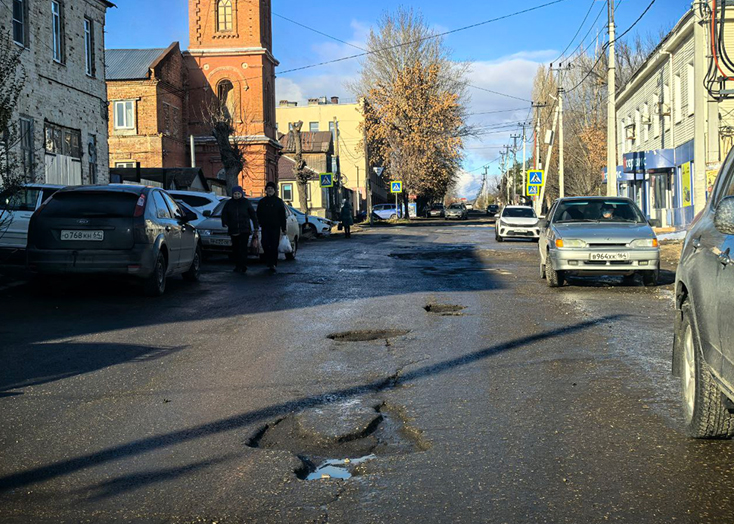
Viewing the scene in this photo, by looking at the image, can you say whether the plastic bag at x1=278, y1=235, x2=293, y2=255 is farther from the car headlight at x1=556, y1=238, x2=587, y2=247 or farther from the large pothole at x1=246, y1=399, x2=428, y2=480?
the large pothole at x1=246, y1=399, x2=428, y2=480

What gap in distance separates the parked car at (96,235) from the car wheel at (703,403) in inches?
336

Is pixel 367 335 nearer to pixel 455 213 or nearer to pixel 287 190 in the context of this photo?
pixel 287 190

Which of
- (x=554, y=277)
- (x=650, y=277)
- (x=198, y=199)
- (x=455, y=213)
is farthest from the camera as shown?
(x=455, y=213)

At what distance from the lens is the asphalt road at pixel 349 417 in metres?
3.91

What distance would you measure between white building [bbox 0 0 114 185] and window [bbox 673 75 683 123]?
21.6 m

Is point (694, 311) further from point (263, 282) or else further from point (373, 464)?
point (263, 282)

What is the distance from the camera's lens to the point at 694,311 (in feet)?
15.6

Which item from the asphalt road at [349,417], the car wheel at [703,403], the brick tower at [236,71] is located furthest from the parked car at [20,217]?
the brick tower at [236,71]

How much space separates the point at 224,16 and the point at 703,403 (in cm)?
5139

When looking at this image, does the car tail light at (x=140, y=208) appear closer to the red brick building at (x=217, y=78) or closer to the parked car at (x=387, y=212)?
the red brick building at (x=217, y=78)

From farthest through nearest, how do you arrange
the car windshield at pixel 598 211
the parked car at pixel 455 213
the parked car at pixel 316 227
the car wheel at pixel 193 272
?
the parked car at pixel 455 213
the parked car at pixel 316 227
the car wheel at pixel 193 272
the car windshield at pixel 598 211

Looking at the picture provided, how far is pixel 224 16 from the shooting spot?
52.1 metres

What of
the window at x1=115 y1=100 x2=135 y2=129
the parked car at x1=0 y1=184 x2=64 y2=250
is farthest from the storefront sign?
the window at x1=115 y1=100 x2=135 y2=129

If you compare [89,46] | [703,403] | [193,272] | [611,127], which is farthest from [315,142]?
[703,403]
